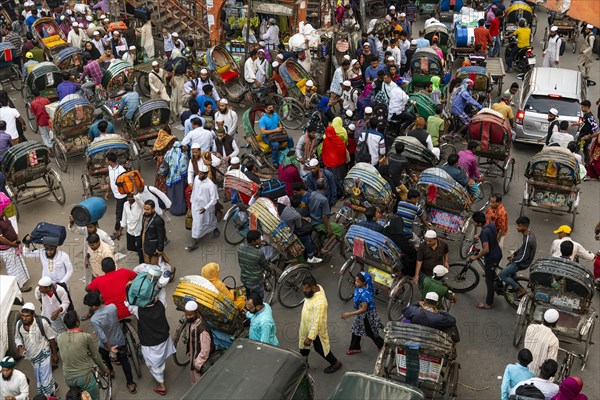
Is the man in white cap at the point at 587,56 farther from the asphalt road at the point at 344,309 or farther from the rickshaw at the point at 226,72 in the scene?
the rickshaw at the point at 226,72

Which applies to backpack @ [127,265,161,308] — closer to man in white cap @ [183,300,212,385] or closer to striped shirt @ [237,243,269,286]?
man in white cap @ [183,300,212,385]

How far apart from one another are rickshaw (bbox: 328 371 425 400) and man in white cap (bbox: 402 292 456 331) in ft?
4.31

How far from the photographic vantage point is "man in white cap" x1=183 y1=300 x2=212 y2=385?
8.62 meters

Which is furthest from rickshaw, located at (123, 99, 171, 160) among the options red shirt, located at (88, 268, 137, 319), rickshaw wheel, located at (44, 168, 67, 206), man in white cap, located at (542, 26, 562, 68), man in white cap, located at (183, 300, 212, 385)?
man in white cap, located at (542, 26, 562, 68)

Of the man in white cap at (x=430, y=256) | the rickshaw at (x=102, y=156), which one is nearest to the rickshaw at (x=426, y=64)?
the rickshaw at (x=102, y=156)

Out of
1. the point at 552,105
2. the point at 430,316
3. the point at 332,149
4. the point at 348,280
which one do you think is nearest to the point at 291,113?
the point at 332,149

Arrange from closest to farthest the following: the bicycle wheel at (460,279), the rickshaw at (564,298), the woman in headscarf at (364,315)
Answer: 1. the woman in headscarf at (364,315)
2. the rickshaw at (564,298)
3. the bicycle wheel at (460,279)

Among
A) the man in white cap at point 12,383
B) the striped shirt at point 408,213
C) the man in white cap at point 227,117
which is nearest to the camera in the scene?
the man in white cap at point 12,383

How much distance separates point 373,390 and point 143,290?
3108 millimetres

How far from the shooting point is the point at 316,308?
8805 mm

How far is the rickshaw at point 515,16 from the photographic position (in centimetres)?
2147

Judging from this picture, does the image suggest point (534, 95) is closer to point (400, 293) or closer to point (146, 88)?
point (400, 293)

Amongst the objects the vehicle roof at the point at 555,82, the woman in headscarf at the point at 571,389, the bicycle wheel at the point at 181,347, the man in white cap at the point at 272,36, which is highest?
the vehicle roof at the point at 555,82

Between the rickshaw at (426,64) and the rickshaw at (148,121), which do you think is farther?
the rickshaw at (426,64)
